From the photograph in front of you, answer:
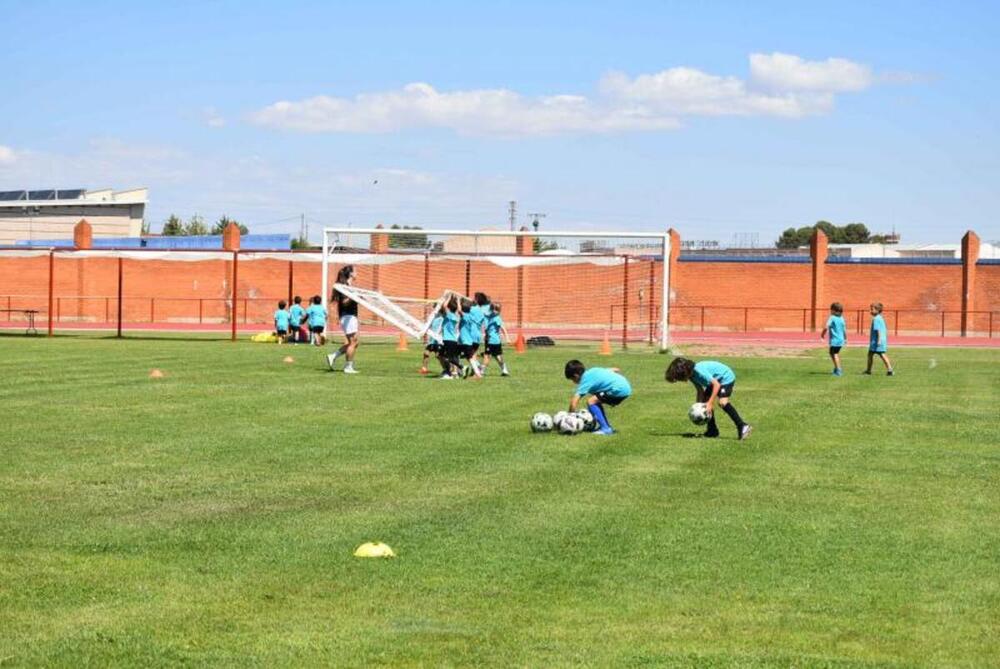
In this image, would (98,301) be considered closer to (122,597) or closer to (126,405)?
(126,405)

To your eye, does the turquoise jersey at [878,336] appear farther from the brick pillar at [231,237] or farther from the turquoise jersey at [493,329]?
the brick pillar at [231,237]

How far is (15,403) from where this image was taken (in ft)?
69.1

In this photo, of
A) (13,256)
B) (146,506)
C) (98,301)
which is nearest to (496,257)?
(98,301)

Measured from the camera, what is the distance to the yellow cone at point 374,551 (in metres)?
10.2

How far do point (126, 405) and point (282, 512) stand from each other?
381 inches

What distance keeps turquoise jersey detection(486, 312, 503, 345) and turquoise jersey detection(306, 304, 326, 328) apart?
13.6m

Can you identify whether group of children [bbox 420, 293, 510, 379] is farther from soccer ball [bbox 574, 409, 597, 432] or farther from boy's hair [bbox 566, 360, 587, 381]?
soccer ball [bbox 574, 409, 597, 432]

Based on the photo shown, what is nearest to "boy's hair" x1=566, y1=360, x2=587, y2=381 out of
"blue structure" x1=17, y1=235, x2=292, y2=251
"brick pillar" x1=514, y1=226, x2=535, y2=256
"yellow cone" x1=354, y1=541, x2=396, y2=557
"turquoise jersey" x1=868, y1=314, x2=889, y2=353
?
"yellow cone" x1=354, y1=541, x2=396, y2=557

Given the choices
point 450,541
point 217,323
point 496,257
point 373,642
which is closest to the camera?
point 373,642

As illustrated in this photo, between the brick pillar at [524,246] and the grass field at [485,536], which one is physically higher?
the brick pillar at [524,246]

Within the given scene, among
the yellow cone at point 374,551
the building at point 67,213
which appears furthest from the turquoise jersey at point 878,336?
the building at point 67,213

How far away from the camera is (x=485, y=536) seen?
11.1 meters

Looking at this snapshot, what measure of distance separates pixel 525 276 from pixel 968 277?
23.4 m

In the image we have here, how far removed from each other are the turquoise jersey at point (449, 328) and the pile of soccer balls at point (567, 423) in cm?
1005
